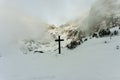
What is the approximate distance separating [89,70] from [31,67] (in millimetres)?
5154

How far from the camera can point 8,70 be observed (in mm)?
19250

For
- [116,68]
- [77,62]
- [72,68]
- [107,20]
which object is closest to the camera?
[116,68]

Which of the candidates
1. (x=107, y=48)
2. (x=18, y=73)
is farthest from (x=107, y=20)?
(x=18, y=73)

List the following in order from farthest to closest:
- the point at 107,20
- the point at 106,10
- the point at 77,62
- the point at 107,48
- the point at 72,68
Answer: the point at 106,10
the point at 107,20
the point at 107,48
the point at 77,62
the point at 72,68

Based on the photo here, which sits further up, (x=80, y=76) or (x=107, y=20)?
(x=107, y=20)

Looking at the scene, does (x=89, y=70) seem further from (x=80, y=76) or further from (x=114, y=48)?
(x=114, y=48)

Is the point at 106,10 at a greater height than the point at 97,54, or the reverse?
the point at 106,10

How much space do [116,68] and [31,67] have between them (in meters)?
6.47

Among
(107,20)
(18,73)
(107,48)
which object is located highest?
(107,20)

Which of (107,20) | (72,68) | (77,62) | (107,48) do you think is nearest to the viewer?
(72,68)

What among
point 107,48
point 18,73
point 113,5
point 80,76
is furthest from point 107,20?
point 80,76

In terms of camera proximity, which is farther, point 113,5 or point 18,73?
point 113,5

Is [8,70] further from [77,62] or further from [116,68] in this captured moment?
[116,68]

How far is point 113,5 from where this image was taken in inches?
1625
